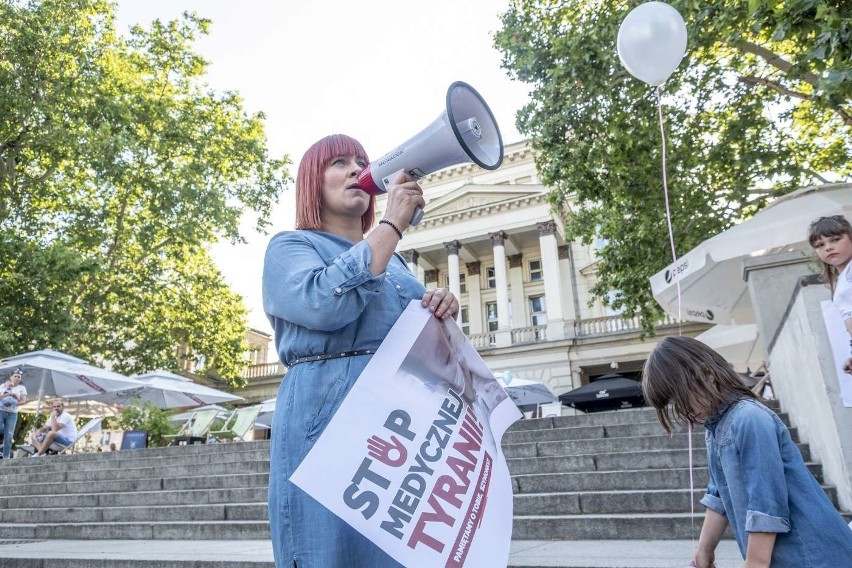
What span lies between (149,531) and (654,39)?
272 inches

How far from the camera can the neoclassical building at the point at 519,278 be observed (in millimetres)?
32688

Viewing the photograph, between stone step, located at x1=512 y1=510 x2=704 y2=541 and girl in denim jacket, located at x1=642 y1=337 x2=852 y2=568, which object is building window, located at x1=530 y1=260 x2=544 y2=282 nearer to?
stone step, located at x1=512 y1=510 x2=704 y2=541

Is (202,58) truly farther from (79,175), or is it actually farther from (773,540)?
(773,540)

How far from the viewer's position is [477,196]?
124ft

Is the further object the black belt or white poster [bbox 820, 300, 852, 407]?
white poster [bbox 820, 300, 852, 407]

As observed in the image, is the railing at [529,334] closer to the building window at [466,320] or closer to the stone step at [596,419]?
the building window at [466,320]

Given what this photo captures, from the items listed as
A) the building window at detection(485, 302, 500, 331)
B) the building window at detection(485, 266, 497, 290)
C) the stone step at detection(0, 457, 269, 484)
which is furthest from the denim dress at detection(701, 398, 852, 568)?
the building window at detection(485, 266, 497, 290)

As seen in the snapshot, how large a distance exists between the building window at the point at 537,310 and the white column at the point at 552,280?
10.9ft

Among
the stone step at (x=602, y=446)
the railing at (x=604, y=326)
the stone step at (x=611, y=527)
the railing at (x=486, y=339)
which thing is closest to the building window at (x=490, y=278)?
the railing at (x=486, y=339)

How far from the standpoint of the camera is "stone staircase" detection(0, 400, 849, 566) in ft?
15.6

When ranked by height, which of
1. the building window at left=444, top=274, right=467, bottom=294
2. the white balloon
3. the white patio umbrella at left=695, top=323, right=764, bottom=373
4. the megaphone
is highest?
the building window at left=444, top=274, right=467, bottom=294

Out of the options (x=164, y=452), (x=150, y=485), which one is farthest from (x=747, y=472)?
(x=164, y=452)

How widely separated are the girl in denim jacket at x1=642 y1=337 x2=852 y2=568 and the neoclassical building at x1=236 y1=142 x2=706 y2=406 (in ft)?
95.6

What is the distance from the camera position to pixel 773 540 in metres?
1.71
